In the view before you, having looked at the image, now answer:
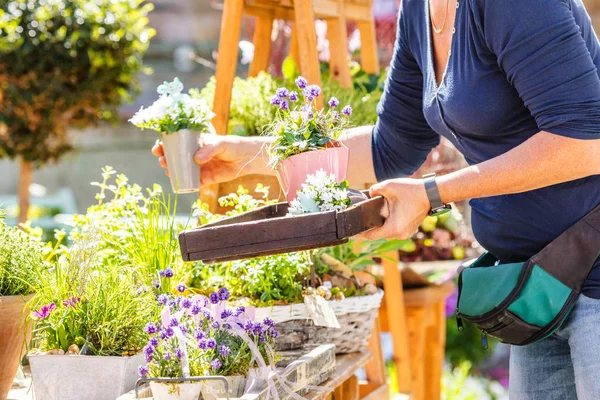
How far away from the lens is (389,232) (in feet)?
4.31

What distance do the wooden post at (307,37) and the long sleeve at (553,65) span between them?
0.96 m

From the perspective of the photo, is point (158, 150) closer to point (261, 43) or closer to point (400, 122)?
point (400, 122)

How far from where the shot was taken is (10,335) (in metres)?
1.47

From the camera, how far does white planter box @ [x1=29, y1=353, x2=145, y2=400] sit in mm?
1306

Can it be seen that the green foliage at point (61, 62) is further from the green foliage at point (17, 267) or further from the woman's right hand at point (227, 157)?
the green foliage at point (17, 267)

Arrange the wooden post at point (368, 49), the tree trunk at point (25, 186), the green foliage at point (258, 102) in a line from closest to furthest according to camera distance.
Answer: the green foliage at point (258, 102) < the wooden post at point (368, 49) < the tree trunk at point (25, 186)

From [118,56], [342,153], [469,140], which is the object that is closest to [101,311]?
[342,153]

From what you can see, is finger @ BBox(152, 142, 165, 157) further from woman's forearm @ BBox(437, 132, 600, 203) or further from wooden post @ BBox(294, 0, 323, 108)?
woman's forearm @ BBox(437, 132, 600, 203)

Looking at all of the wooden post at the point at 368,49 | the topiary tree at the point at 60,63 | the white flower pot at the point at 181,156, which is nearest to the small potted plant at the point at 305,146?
the white flower pot at the point at 181,156

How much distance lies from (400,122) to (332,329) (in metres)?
0.47

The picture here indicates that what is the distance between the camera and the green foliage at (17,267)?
1.48m

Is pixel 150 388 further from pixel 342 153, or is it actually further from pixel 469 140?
pixel 469 140

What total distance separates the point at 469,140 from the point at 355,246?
2.16 ft

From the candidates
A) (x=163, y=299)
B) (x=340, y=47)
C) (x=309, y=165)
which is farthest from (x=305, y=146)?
(x=340, y=47)
